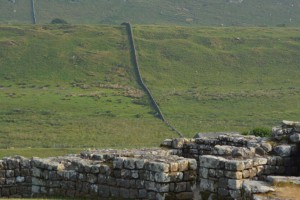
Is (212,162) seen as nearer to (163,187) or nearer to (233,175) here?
(233,175)

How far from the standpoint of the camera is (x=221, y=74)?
13838 cm

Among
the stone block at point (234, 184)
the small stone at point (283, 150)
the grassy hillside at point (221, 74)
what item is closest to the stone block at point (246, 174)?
the stone block at point (234, 184)

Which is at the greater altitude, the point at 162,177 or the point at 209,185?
the point at 162,177

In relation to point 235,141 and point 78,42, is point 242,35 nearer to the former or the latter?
point 78,42

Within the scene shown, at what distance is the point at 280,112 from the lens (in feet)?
359

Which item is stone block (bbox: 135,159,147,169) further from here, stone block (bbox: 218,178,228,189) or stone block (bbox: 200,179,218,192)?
stone block (bbox: 218,178,228,189)

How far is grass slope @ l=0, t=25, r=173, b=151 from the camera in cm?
9012

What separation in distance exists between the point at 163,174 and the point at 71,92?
103498 millimetres

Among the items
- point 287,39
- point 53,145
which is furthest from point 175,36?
point 53,145

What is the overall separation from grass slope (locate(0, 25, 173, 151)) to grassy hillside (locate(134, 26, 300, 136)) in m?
5.91

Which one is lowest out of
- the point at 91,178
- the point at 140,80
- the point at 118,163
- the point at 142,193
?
the point at 142,193

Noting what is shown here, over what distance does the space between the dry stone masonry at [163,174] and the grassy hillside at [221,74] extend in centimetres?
7247

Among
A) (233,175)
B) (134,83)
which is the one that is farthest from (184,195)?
(134,83)

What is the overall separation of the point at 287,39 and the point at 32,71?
70081 mm
